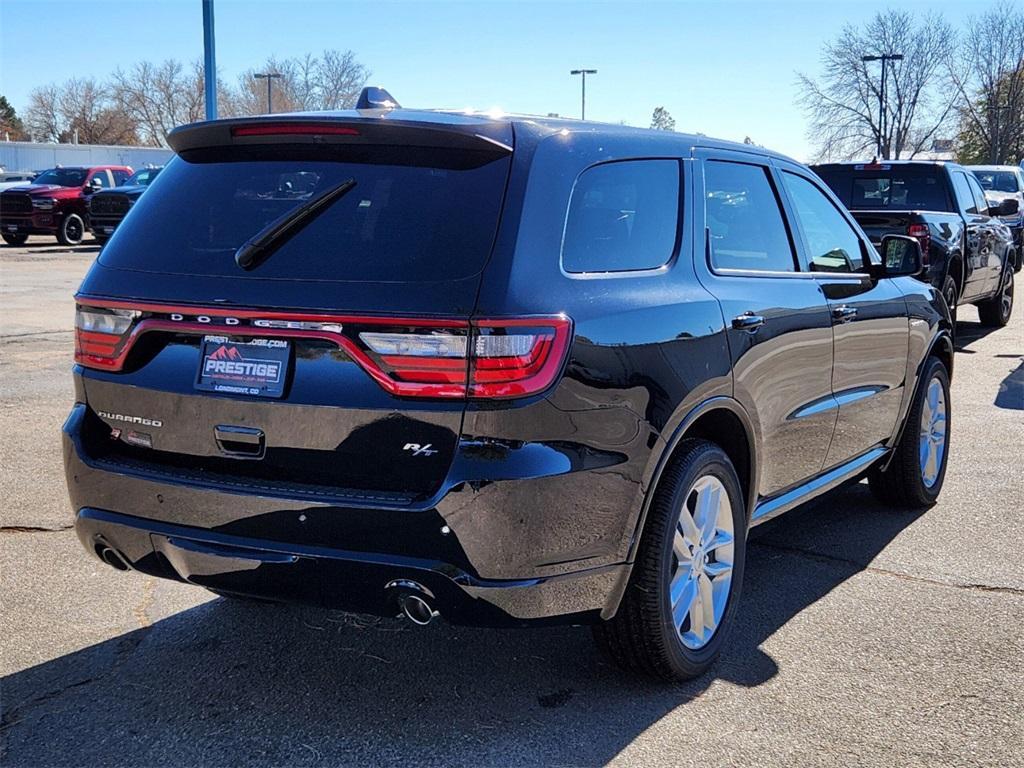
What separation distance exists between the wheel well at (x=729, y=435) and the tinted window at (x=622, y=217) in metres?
0.56

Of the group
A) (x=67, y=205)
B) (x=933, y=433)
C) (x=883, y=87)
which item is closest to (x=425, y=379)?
(x=933, y=433)

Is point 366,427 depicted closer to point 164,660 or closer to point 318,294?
point 318,294

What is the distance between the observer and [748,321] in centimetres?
398

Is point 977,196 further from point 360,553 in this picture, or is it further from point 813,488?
point 360,553

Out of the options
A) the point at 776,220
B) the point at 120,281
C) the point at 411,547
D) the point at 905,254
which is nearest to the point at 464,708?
the point at 411,547

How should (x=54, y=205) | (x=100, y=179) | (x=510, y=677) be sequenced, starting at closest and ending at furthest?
1. (x=510, y=677)
2. (x=54, y=205)
3. (x=100, y=179)

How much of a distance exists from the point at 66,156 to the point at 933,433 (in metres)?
64.1

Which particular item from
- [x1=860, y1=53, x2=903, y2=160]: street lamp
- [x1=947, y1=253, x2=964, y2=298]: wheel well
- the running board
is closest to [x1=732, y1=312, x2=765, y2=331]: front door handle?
the running board

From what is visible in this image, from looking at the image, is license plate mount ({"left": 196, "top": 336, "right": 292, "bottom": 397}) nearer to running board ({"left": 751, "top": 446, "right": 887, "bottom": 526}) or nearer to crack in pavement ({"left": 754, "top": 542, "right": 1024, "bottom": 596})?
running board ({"left": 751, "top": 446, "right": 887, "bottom": 526})

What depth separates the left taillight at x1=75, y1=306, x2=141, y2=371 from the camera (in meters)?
3.40

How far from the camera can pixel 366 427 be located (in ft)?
9.96

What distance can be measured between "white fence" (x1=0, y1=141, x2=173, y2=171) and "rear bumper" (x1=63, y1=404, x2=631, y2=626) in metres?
60.2

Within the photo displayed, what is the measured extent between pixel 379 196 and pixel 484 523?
969mm

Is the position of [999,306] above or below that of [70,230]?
below
